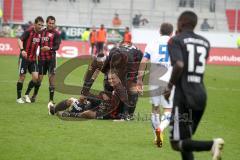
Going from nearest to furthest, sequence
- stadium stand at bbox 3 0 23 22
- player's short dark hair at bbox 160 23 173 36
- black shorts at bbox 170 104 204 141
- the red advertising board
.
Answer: black shorts at bbox 170 104 204 141
player's short dark hair at bbox 160 23 173 36
the red advertising board
stadium stand at bbox 3 0 23 22

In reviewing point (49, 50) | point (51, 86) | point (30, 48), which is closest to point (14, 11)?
point (30, 48)

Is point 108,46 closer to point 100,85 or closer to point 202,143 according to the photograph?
point 100,85

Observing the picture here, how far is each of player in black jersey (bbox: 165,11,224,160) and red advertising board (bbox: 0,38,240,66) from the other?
29899 millimetres

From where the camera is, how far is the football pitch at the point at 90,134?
9754 mm

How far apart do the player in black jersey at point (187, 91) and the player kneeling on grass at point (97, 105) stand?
5949 millimetres

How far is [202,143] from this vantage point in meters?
7.82

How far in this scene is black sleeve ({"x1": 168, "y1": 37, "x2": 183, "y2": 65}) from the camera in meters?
7.74

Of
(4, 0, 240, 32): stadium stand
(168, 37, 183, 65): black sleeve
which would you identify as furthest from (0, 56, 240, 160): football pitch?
(4, 0, 240, 32): stadium stand

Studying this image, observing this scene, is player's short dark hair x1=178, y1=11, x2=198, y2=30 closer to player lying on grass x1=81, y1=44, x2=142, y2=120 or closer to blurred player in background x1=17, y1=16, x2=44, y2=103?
player lying on grass x1=81, y1=44, x2=142, y2=120

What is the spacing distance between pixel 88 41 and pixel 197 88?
3301 cm

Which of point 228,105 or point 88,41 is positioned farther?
point 88,41

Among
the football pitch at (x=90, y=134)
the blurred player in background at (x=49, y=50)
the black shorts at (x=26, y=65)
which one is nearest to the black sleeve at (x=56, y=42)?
the blurred player in background at (x=49, y=50)

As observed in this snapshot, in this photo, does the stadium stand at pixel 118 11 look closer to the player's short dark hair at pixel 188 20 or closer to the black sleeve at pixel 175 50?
the player's short dark hair at pixel 188 20

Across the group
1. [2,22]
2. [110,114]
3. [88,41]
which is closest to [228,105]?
[110,114]
